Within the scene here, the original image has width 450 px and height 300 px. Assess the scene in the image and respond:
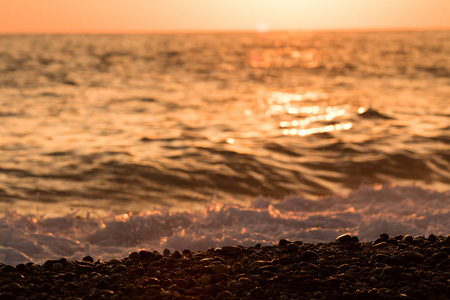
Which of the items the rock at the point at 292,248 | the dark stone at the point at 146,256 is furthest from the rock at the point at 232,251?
the dark stone at the point at 146,256

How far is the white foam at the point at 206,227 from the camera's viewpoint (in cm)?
877

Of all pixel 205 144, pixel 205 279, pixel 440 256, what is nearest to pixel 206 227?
pixel 205 279

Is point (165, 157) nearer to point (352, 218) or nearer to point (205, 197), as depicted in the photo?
point (205, 197)

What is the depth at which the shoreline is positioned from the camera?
5766 millimetres

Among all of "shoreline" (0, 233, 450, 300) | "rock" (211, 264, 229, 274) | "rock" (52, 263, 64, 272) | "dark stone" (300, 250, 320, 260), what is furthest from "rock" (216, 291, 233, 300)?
"rock" (52, 263, 64, 272)

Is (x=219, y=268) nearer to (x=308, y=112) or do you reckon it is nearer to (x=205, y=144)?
(x=205, y=144)

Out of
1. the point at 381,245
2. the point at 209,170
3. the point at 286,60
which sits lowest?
the point at 381,245

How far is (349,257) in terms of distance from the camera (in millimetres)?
7023

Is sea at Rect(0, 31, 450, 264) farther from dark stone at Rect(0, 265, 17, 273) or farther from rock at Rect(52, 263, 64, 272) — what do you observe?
rock at Rect(52, 263, 64, 272)

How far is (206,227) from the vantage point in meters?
9.70

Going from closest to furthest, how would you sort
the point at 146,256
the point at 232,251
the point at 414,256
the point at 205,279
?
the point at 205,279 → the point at 414,256 → the point at 146,256 → the point at 232,251

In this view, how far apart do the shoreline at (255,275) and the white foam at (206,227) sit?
4.90 feet

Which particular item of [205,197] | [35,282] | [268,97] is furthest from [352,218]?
[268,97]

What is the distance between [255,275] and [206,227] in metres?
3.52
